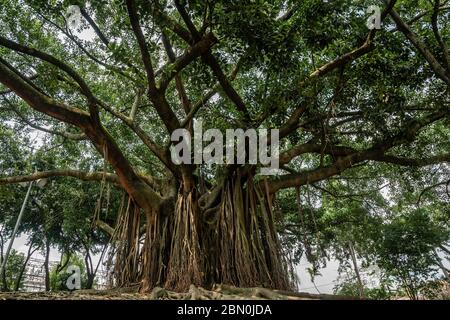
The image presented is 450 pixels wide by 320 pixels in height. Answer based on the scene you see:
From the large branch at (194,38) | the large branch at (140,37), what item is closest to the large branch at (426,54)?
the large branch at (194,38)

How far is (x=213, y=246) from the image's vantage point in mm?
3891

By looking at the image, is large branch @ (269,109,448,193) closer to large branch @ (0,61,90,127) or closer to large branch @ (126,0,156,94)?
large branch @ (126,0,156,94)

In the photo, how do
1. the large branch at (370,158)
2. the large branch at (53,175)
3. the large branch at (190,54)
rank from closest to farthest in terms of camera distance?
1. the large branch at (190,54)
2. the large branch at (370,158)
3. the large branch at (53,175)

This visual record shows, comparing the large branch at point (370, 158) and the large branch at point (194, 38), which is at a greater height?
the large branch at point (194, 38)

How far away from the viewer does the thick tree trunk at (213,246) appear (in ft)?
11.4

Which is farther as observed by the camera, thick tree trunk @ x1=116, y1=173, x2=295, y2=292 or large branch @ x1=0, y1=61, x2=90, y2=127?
thick tree trunk @ x1=116, y1=173, x2=295, y2=292

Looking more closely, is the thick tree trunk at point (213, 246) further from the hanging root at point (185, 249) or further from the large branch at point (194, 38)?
the large branch at point (194, 38)

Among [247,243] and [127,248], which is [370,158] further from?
[127,248]

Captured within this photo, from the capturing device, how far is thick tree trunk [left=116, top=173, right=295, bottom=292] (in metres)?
3.48

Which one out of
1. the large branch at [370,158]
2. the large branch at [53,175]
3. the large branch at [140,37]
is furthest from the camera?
the large branch at [53,175]

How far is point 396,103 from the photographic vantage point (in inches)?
143

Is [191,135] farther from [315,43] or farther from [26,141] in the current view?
[26,141]

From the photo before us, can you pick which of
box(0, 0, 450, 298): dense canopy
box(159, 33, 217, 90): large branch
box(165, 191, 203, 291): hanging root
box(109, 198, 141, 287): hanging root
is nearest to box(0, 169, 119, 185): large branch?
box(0, 0, 450, 298): dense canopy
